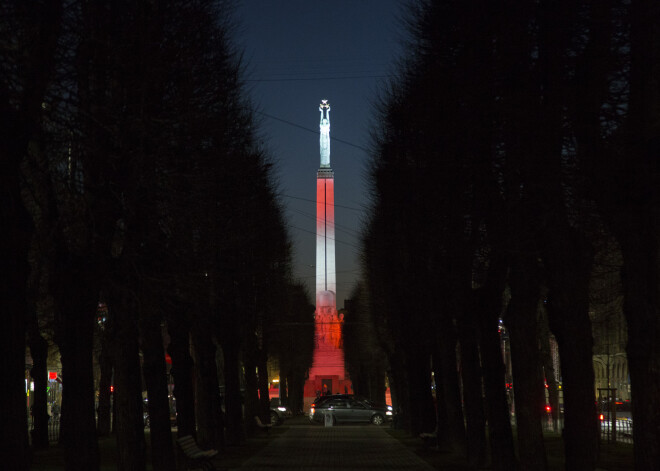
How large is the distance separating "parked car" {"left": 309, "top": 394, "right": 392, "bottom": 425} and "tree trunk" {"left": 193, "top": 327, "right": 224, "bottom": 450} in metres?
27.8

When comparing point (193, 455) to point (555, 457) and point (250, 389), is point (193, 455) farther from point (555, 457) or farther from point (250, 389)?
point (250, 389)

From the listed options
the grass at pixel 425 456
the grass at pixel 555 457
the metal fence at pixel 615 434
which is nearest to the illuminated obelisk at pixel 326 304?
the metal fence at pixel 615 434

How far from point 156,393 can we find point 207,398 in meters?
10.5

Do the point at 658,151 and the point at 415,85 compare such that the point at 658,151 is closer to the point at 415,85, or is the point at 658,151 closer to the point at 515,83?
the point at 515,83

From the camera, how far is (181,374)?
27266 millimetres

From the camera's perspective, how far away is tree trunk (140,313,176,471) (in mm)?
22922

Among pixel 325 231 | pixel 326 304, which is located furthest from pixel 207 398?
pixel 326 304

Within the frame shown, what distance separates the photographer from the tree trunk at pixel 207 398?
3275 centimetres

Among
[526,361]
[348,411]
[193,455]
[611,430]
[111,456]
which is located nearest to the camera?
[526,361]

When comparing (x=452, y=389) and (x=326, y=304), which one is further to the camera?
(x=326, y=304)

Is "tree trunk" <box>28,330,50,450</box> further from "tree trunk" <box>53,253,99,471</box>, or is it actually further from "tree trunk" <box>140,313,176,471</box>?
"tree trunk" <box>53,253,99,471</box>

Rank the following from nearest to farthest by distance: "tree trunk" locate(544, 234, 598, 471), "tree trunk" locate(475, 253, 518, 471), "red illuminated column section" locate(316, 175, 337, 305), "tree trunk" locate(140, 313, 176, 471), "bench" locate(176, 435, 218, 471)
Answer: "tree trunk" locate(544, 234, 598, 471) → "tree trunk" locate(140, 313, 176, 471) → "bench" locate(176, 435, 218, 471) → "tree trunk" locate(475, 253, 518, 471) → "red illuminated column section" locate(316, 175, 337, 305)

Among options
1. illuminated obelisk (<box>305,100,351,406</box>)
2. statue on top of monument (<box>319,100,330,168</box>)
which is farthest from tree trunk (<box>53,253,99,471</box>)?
statue on top of monument (<box>319,100,330,168</box>)

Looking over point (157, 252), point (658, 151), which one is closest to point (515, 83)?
point (658, 151)
